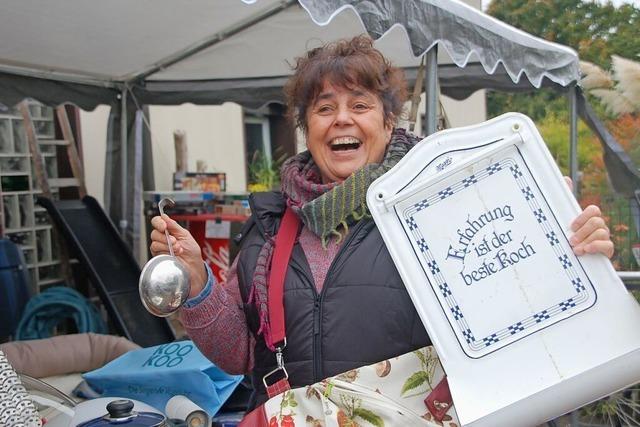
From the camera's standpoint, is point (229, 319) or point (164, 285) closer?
point (164, 285)

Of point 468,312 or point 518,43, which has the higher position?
point 518,43

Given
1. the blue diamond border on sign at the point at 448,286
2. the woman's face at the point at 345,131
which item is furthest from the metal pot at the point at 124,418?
the blue diamond border on sign at the point at 448,286

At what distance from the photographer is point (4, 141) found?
5.48 metres

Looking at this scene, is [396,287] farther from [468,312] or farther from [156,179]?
[156,179]

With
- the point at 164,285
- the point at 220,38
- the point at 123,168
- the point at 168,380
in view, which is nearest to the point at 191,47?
the point at 220,38

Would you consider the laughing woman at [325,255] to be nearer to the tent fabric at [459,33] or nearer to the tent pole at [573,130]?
the tent fabric at [459,33]

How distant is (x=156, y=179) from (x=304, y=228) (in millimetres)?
5833

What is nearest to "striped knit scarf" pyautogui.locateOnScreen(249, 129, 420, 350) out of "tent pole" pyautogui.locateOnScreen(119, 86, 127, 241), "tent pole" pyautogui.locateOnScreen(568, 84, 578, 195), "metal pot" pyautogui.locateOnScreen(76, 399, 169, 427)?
"metal pot" pyautogui.locateOnScreen(76, 399, 169, 427)

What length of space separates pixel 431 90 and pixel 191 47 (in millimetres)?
2258

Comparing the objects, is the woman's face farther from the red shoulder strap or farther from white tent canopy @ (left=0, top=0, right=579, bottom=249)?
white tent canopy @ (left=0, top=0, right=579, bottom=249)

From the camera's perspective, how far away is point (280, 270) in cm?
174

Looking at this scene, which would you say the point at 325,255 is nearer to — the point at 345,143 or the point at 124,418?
the point at 345,143

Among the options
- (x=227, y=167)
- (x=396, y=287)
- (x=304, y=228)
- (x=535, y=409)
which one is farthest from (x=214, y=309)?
(x=227, y=167)

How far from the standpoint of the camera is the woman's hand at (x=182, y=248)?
1737 millimetres
